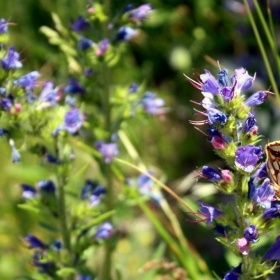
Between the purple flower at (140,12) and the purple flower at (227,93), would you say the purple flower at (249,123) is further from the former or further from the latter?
the purple flower at (140,12)

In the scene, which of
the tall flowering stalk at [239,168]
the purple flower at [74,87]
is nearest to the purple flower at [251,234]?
the tall flowering stalk at [239,168]

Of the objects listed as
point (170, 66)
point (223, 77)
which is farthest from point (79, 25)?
point (170, 66)

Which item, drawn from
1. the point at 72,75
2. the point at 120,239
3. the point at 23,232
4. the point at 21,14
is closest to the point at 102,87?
the point at 72,75

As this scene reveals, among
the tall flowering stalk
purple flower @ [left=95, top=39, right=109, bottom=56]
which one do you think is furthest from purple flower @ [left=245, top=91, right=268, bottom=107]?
purple flower @ [left=95, top=39, right=109, bottom=56]

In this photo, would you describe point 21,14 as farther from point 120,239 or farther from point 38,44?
point 120,239

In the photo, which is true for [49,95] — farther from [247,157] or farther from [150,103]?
→ [247,157]

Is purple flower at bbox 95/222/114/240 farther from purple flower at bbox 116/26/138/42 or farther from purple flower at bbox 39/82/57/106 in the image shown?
purple flower at bbox 116/26/138/42
